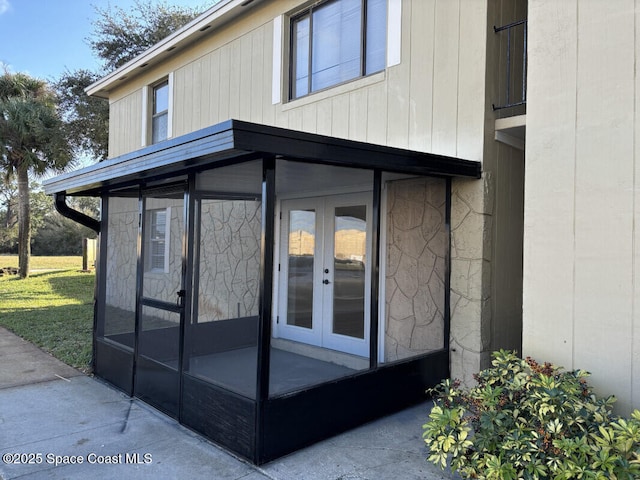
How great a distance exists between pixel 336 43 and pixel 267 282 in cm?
414

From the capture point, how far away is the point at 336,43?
6.39m

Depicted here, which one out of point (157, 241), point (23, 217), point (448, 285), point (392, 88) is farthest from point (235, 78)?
point (23, 217)

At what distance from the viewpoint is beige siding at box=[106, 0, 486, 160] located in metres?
5.01

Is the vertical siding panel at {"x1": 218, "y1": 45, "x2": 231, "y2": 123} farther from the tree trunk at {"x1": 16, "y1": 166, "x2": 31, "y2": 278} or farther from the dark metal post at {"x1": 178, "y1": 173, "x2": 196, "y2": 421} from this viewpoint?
the tree trunk at {"x1": 16, "y1": 166, "x2": 31, "y2": 278}

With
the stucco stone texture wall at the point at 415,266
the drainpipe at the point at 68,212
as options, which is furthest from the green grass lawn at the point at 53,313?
the stucco stone texture wall at the point at 415,266

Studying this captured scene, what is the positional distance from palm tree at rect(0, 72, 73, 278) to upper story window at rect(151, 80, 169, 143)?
739 cm

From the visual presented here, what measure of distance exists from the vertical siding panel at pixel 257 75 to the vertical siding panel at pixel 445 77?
9.95ft

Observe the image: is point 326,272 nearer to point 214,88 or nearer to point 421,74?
point 421,74

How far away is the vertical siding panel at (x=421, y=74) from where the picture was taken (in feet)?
17.4

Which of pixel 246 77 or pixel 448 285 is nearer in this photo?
pixel 448 285

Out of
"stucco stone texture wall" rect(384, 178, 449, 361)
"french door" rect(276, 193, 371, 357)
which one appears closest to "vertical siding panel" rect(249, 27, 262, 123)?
"french door" rect(276, 193, 371, 357)

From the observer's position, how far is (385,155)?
3990mm

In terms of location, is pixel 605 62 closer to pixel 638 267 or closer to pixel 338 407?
pixel 638 267

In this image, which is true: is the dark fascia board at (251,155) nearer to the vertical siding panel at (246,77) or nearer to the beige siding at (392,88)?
the beige siding at (392,88)
